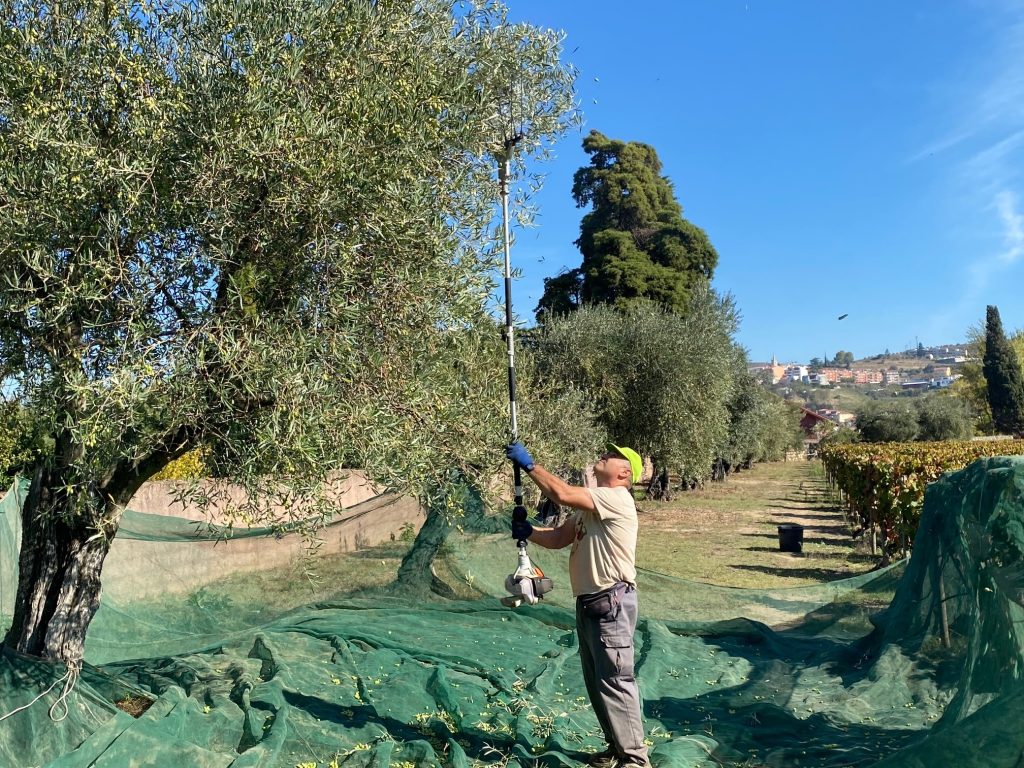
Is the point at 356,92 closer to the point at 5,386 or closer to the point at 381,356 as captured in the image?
the point at 381,356

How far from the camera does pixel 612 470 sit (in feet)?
18.1

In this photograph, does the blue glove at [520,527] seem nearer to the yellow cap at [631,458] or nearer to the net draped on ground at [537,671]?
the yellow cap at [631,458]

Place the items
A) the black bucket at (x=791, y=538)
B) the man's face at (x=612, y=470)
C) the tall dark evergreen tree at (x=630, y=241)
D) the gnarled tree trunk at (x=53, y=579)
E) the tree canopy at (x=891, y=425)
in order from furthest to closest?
the tree canopy at (x=891, y=425)
the tall dark evergreen tree at (x=630, y=241)
the black bucket at (x=791, y=538)
the gnarled tree trunk at (x=53, y=579)
the man's face at (x=612, y=470)

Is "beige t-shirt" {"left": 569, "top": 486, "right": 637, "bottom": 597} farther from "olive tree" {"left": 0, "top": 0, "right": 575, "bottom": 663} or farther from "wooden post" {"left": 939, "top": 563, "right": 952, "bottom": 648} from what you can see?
"wooden post" {"left": 939, "top": 563, "right": 952, "bottom": 648}

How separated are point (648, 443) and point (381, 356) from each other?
1963 cm

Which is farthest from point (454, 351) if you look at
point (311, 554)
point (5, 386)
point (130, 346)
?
point (5, 386)

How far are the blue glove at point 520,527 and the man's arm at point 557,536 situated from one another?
9cm

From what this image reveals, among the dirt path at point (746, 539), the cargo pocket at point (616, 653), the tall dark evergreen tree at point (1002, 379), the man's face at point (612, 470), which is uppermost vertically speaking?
the tall dark evergreen tree at point (1002, 379)

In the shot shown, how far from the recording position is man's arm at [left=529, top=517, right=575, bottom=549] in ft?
18.7

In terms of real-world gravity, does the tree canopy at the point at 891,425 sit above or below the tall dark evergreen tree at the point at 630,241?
below

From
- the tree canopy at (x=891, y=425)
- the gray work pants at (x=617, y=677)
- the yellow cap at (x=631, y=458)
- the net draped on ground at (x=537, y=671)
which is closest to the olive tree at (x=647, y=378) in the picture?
the net draped on ground at (x=537, y=671)

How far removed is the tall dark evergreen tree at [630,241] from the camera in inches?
1326

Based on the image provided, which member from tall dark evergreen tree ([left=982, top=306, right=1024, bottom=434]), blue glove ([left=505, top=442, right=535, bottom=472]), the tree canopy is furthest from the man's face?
tall dark evergreen tree ([left=982, top=306, right=1024, bottom=434])

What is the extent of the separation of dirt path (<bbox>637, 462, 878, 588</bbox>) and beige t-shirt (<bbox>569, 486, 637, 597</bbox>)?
33.0 feet
